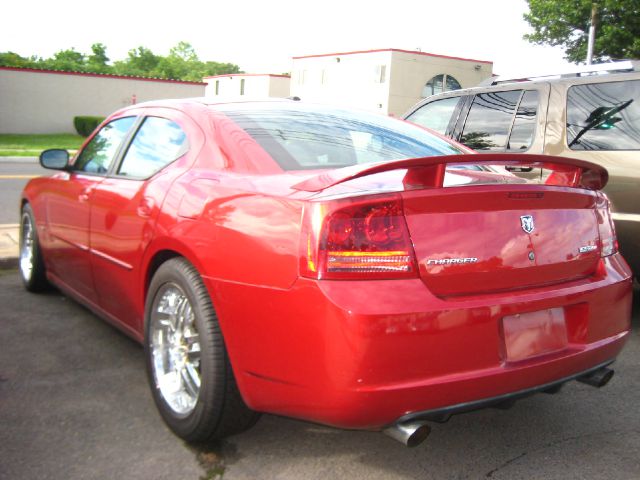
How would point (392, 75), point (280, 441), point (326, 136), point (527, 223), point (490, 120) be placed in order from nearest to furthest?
point (527, 223)
point (280, 441)
point (326, 136)
point (490, 120)
point (392, 75)

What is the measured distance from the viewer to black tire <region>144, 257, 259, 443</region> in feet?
8.71

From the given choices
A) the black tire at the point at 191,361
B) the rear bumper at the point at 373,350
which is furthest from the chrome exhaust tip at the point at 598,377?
the black tire at the point at 191,361

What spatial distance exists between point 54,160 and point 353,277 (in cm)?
293

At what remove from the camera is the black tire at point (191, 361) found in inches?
104

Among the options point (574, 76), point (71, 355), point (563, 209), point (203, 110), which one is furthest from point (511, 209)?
point (574, 76)

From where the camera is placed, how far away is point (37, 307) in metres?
4.87

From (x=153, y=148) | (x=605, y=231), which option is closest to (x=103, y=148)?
(x=153, y=148)

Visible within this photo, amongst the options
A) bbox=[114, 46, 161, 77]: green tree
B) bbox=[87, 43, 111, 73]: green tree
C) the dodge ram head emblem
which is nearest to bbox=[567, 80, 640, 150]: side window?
the dodge ram head emblem

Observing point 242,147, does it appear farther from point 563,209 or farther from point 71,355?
point 71,355

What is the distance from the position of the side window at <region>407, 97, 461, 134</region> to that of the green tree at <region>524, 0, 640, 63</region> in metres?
19.6

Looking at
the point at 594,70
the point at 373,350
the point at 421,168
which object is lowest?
the point at 373,350

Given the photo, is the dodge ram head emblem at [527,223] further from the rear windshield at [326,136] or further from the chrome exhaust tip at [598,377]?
the rear windshield at [326,136]

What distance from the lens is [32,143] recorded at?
26.9 m

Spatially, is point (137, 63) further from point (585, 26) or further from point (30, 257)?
point (30, 257)
